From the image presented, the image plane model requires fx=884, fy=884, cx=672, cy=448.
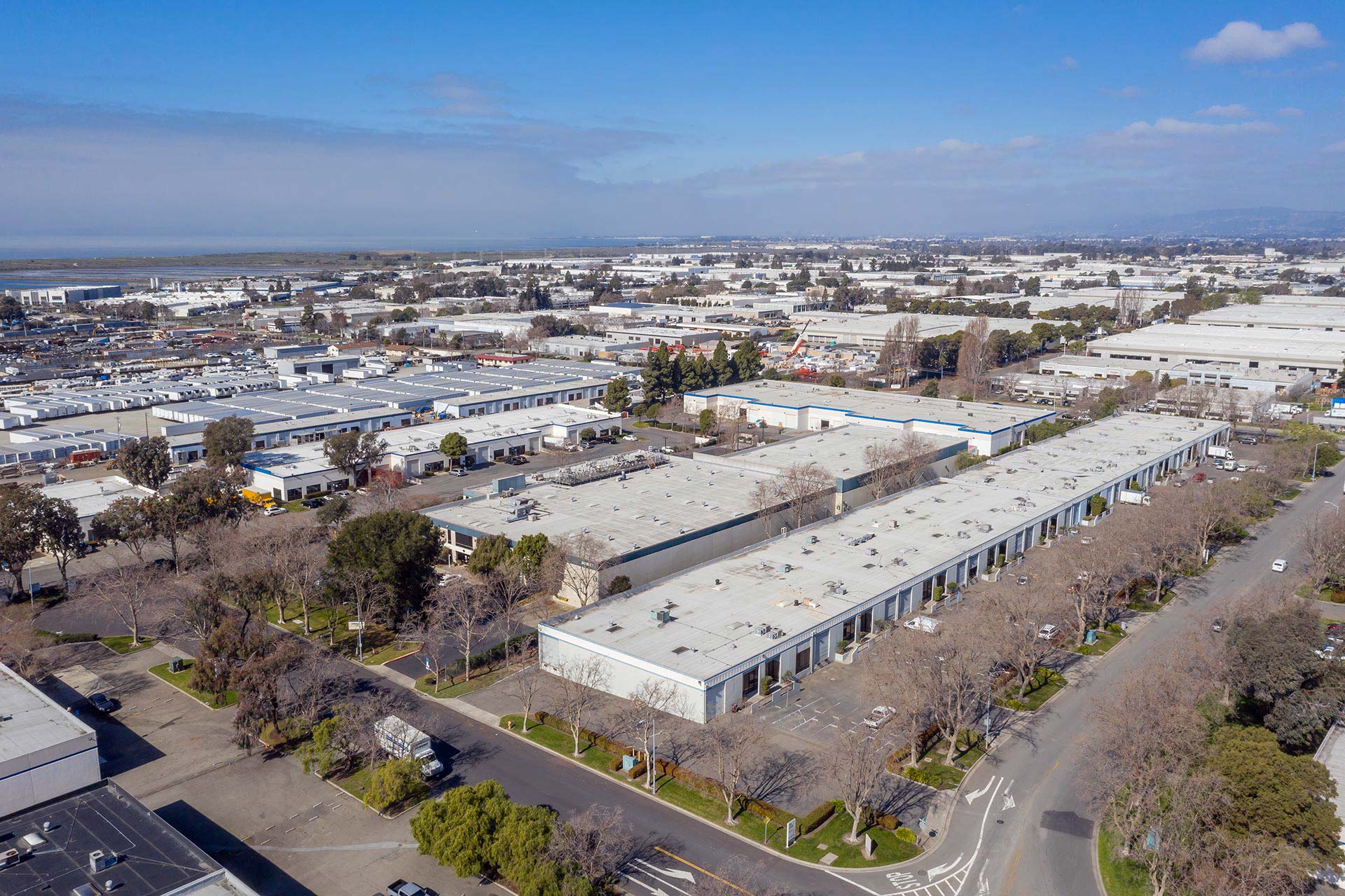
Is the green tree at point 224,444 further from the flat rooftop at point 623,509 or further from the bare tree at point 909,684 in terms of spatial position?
the bare tree at point 909,684

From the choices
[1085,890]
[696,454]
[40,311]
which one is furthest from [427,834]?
[40,311]

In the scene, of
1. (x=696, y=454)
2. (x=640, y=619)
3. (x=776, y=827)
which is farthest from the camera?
(x=696, y=454)

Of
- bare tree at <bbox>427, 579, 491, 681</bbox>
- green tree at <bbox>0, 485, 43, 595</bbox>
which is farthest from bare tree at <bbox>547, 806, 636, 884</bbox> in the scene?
green tree at <bbox>0, 485, 43, 595</bbox>

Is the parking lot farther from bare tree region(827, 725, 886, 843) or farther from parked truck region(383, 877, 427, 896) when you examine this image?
bare tree region(827, 725, 886, 843)

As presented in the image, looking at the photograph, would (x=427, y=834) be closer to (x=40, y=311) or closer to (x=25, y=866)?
(x=25, y=866)

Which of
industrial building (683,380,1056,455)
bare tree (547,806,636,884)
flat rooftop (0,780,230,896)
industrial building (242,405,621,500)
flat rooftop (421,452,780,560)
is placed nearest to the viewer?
flat rooftop (0,780,230,896)

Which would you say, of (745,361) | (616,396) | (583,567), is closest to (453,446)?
(616,396)

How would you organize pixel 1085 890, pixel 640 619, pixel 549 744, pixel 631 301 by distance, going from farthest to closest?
pixel 631 301 → pixel 640 619 → pixel 549 744 → pixel 1085 890

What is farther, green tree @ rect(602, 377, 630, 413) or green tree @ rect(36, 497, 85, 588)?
green tree @ rect(602, 377, 630, 413)
